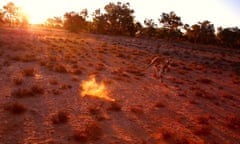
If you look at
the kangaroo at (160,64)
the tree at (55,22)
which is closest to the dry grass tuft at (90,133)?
the kangaroo at (160,64)

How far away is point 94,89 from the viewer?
50.4 ft

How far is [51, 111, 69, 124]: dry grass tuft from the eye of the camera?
10.1 m

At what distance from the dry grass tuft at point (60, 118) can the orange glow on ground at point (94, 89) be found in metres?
3.40

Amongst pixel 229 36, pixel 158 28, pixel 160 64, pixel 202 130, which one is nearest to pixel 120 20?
pixel 158 28

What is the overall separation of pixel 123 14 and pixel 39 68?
257ft

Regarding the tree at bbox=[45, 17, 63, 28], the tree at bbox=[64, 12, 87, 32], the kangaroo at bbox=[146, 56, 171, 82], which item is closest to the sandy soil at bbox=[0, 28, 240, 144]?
the kangaroo at bbox=[146, 56, 171, 82]

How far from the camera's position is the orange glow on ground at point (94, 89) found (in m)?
14.1

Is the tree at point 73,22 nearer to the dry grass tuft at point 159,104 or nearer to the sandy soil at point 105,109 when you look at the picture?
the sandy soil at point 105,109

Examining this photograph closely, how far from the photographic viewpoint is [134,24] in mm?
96750

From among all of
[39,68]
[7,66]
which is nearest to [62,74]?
[39,68]

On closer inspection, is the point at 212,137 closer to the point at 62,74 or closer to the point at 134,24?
the point at 62,74

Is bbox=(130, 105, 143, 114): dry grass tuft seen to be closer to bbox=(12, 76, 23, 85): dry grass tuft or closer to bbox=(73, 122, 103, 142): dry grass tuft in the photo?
bbox=(73, 122, 103, 142): dry grass tuft

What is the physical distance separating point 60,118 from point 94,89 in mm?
5232

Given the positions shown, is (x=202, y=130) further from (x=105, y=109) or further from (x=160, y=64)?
(x=160, y=64)
